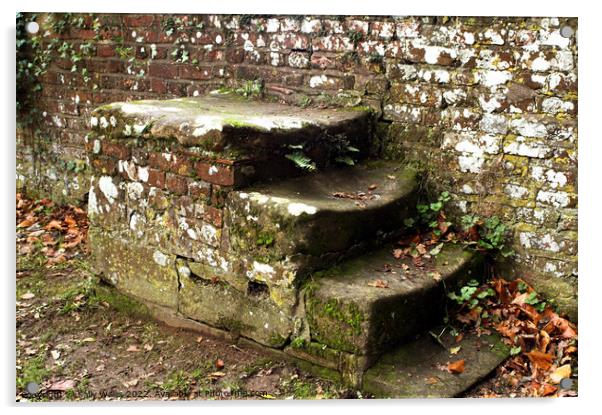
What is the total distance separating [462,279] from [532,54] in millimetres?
1086

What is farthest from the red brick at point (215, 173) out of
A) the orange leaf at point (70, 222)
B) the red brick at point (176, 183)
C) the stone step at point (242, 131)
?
the orange leaf at point (70, 222)

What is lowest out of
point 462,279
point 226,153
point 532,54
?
point 462,279

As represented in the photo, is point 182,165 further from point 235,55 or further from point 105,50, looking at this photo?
point 105,50

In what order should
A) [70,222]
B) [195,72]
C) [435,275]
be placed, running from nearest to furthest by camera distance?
[435,275]
[195,72]
[70,222]

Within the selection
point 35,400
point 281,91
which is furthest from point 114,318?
point 281,91

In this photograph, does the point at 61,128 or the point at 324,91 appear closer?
the point at 324,91

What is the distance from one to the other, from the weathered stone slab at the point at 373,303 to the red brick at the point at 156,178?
36.4 inches

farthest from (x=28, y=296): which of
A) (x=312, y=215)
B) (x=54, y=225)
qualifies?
(x=312, y=215)

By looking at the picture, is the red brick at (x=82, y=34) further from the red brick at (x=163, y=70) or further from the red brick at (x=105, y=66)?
the red brick at (x=163, y=70)

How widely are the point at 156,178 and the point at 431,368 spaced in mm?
1560

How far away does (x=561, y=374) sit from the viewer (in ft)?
9.54

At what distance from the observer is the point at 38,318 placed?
343 cm

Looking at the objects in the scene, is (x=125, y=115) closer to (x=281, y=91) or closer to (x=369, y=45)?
(x=281, y=91)

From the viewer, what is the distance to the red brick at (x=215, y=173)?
119 inches
